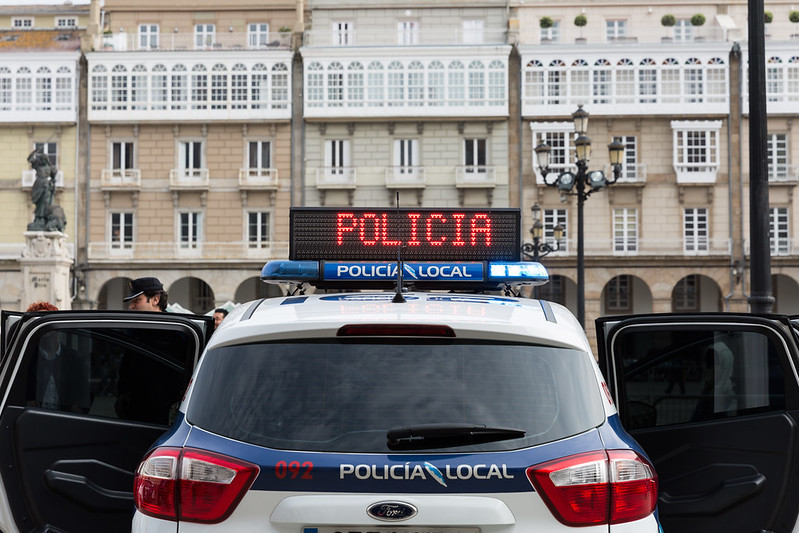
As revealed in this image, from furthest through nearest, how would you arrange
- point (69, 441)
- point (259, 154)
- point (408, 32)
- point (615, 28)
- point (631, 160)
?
point (615, 28) → point (408, 32) → point (259, 154) → point (631, 160) → point (69, 441)

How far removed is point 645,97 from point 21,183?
24.1 meters

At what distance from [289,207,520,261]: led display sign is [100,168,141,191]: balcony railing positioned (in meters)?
34.3

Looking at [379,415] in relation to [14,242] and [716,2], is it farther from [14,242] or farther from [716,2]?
[716,2]

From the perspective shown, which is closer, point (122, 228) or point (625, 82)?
point (625, 82)

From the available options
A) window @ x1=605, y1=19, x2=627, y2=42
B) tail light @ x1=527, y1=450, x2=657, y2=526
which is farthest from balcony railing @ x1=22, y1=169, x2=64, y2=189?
tail light @ x1=527, y1=450, x2=657, y2=526

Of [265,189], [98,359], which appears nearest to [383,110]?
[265,189]

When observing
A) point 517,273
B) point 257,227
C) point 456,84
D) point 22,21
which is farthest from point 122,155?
point 517,273

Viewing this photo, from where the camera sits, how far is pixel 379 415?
2.65 m

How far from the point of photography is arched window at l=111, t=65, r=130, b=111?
38344 mm

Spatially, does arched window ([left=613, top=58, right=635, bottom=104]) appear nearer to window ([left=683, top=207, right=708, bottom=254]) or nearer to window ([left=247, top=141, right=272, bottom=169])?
window ([left=683, top=207, right=708, bottom=254])

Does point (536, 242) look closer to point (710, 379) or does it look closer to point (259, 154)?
point (710, 379)

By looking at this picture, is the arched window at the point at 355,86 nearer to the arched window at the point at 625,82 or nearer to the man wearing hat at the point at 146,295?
the arched window at the point at 625,82

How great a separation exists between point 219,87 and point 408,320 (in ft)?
121

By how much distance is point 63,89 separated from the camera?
38469 millimetres
